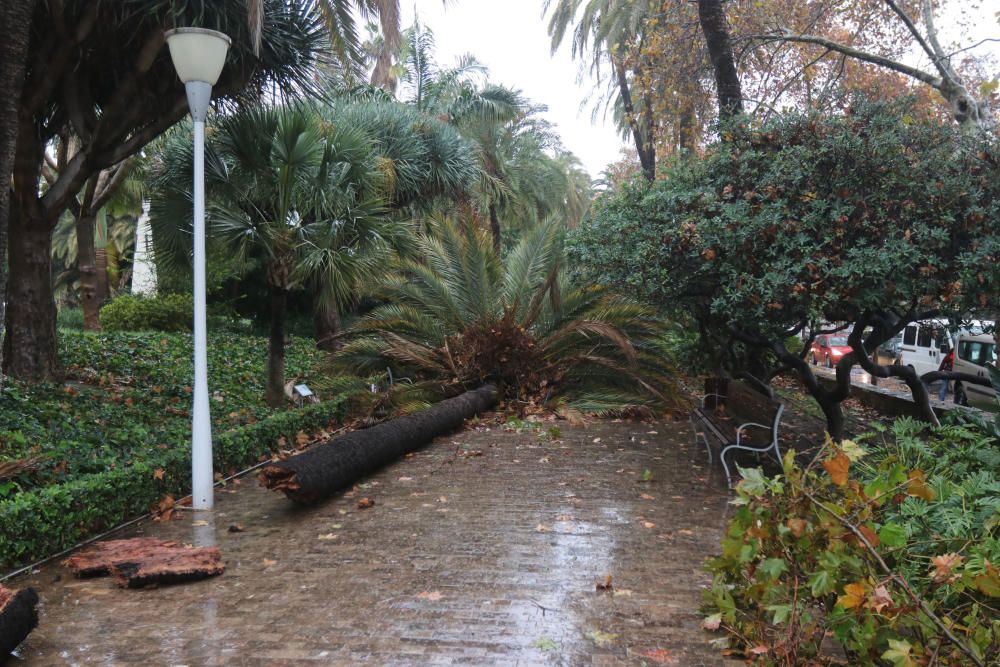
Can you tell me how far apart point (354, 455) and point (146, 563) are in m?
2.61

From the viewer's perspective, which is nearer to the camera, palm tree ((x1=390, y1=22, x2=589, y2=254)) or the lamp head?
the lamp head

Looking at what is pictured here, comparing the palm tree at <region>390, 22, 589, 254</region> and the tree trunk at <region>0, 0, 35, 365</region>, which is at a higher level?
the palm tree at <region>390, 22, 589, 254</region>

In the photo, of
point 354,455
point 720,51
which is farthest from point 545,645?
point 720,51

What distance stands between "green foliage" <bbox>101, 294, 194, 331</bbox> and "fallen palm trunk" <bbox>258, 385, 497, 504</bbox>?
12.8 m

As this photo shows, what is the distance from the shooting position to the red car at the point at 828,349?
1068 inches

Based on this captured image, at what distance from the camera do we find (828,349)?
27.8 metres

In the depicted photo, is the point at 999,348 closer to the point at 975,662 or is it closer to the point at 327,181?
the point at 975,662

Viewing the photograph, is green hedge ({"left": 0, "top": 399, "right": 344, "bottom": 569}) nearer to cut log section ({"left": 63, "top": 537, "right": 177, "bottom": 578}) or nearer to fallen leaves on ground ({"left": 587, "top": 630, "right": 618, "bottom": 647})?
cut log section ({"left": 63, "top": 537, "right": 177, "bottom": 578})

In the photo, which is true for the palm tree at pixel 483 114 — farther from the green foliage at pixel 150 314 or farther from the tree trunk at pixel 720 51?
the tree trunk at pixel 720 51

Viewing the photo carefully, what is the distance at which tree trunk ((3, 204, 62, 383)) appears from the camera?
34.1 ft

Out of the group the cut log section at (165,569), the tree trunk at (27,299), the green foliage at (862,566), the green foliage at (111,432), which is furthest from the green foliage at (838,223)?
Answer: the tree trunk at (27,299)

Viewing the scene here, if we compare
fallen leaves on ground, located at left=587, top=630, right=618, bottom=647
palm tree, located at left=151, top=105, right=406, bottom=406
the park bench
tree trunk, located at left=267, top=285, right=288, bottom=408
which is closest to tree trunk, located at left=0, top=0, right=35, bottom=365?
palm tree, located at left=151, top=105, right=406, bottom=406

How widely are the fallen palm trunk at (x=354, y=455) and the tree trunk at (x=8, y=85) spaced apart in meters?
2.87

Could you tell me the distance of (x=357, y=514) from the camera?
21.1 ft
